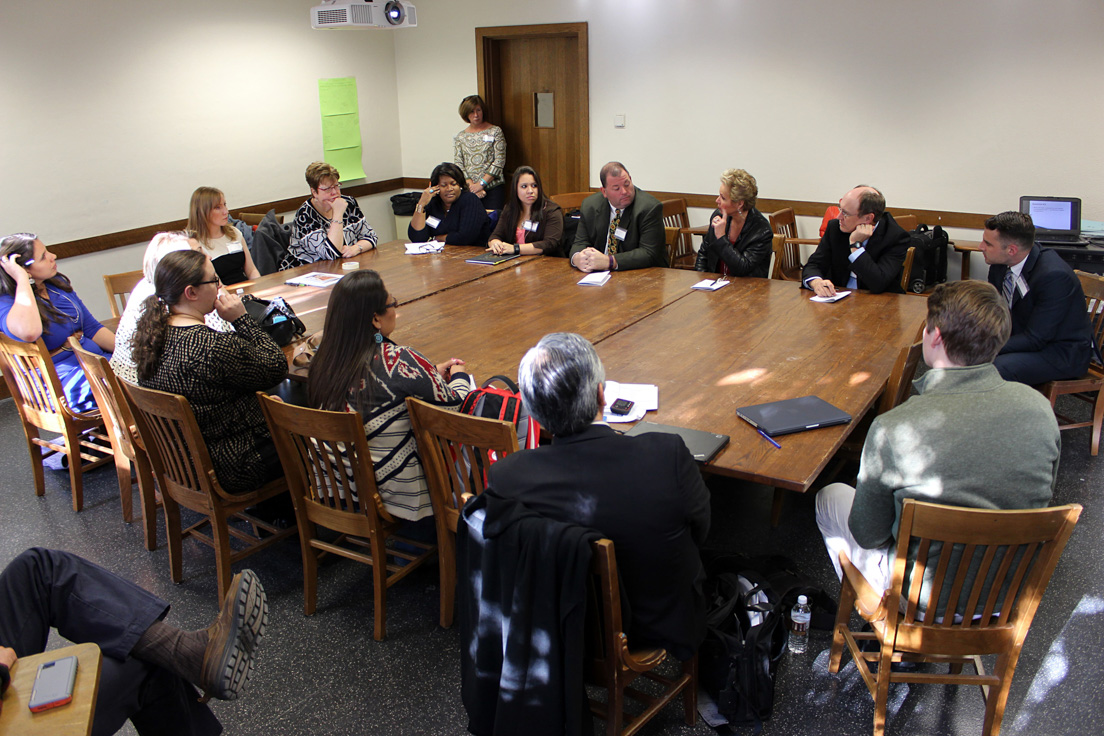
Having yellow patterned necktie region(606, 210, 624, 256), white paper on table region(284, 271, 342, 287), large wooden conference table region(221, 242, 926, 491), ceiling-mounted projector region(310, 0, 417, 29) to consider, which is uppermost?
ceiling-mounted projector region(310, 0, 417, 29)

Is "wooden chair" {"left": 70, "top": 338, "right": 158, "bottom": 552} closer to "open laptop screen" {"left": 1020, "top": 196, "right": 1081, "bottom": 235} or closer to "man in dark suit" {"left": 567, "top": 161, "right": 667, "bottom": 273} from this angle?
"man in dark suit" {"left": 567, "top": 161, "right": 667, "bottom": 273}

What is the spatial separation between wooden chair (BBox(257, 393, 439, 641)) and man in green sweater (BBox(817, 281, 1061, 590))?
138 cm

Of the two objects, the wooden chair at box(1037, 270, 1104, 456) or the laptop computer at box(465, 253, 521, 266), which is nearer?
the wooden chair at box(1037, 270, 1104, 456)

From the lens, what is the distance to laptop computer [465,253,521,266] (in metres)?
4.60

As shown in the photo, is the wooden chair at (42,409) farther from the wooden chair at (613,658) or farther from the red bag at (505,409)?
the wooden chair at (613,658)

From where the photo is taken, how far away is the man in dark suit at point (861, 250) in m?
3.84

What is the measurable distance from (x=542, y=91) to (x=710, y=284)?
3.51m

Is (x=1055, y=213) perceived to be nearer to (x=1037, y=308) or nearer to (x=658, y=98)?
(x=1037, y=308)

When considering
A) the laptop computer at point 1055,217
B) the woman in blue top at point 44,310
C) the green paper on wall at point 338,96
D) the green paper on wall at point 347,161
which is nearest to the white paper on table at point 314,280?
the woman in blue top at point 44,310

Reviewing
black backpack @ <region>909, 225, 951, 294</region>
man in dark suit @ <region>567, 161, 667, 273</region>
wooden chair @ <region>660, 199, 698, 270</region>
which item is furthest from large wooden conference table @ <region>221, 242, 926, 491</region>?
wooden chair @ <region>660, 199, 698, 270</region>

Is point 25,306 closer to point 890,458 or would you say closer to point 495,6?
point 890,458

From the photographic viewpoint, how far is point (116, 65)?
5.16 metres

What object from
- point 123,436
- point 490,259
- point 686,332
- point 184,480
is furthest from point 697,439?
point 490,259

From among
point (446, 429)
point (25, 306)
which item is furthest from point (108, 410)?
point (446, 429)
